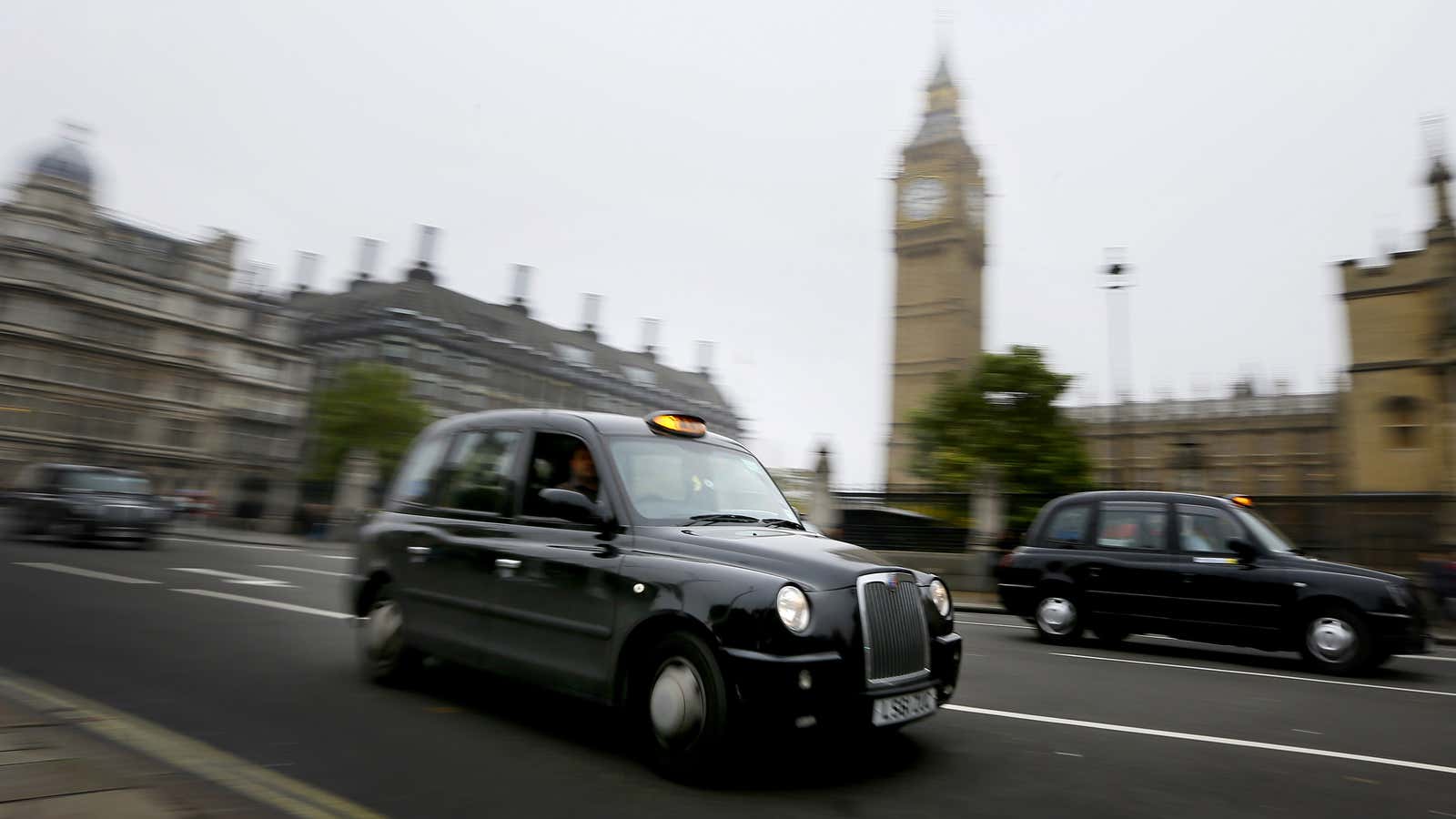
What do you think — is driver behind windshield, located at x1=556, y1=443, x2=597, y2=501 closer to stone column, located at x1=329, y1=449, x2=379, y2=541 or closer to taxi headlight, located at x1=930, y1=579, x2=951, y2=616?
taxi headlight, located at x1=930, y1=579, x2=951, y2=616

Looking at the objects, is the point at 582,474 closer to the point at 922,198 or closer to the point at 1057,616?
the point at 1057,616

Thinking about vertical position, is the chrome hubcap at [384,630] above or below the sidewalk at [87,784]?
above

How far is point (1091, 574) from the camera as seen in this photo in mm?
9992

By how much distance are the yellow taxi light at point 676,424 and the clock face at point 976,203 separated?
87.1 metres

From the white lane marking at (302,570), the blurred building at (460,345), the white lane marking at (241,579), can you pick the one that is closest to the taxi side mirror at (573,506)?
the white lane marking at (241,579)

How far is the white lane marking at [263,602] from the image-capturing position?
9.20 meters

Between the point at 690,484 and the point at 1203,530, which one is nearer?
the point at 690,484

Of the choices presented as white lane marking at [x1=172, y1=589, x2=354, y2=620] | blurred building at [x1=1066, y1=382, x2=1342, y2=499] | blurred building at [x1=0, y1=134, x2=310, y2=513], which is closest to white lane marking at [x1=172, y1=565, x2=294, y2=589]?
white lane marking at [x1=172, y1=589, x2=354, y2=620]

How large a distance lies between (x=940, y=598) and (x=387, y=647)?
3.61 meters

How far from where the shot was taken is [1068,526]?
10492 millimetres

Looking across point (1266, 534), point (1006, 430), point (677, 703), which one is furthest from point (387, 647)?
point (1006, 430)

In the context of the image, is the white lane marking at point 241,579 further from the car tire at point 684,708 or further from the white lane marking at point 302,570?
the car tire at point 684,708

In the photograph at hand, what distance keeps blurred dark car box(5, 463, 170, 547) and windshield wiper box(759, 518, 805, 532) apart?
17.9 meters

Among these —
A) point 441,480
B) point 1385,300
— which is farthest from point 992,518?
point 1385,300
